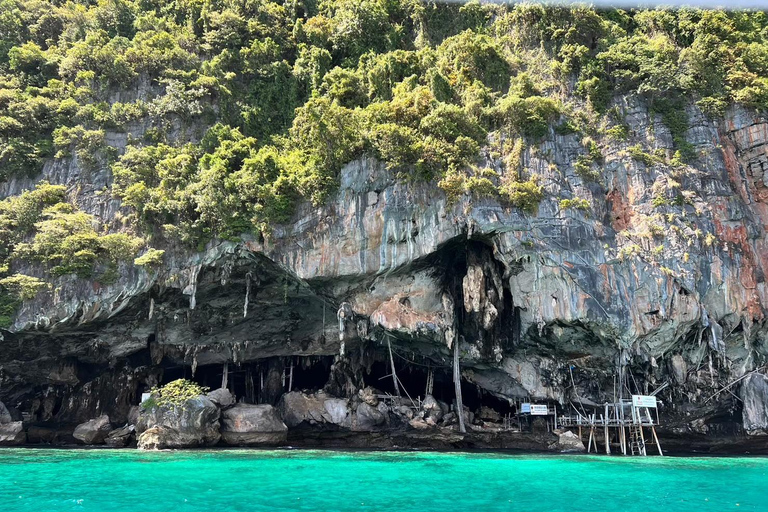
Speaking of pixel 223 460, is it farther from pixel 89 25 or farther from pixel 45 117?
pixel 89 25

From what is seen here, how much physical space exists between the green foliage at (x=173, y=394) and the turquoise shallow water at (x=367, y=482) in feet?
7.86

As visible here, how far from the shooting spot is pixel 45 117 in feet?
92.3

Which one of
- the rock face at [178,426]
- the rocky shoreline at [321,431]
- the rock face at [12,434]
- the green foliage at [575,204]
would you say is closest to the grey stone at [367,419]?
the rocky shoreline at [321,431]

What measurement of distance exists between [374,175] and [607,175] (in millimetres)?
9868

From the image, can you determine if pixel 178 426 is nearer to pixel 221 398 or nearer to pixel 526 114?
pixel 221 398

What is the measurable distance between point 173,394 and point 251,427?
11.4ft

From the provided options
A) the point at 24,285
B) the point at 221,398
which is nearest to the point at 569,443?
the point at 221,398

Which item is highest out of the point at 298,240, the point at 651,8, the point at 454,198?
the point at 651,8

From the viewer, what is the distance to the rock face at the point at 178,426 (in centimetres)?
2158

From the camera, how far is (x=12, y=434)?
79.3ft

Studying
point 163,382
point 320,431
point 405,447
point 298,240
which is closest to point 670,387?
point 405,447

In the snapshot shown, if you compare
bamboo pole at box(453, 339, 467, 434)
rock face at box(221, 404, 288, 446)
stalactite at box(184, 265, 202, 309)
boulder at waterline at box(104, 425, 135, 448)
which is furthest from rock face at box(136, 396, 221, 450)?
bamboo pole at box(453, 339, 467, 434)

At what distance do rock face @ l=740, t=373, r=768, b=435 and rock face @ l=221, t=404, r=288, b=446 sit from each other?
18926mm

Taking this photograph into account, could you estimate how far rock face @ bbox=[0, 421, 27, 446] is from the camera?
2400 cm
